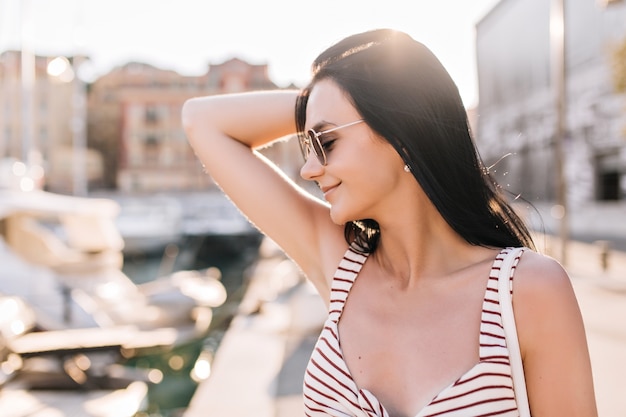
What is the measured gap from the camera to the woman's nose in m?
1.71

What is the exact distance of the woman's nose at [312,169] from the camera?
1711mm

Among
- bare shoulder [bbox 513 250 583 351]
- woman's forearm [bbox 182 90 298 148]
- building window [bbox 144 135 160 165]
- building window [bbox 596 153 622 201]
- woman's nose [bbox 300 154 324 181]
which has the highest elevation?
woman's forearm [bbox 182 90 298 148]

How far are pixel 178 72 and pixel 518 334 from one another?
6464cm

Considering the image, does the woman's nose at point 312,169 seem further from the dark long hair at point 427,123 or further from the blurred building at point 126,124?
the blurred building at point 126,124

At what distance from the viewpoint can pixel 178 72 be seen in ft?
208

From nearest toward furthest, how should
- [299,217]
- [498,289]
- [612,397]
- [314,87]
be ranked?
[498,289]
[314,87]
[299,217]
[612,397]

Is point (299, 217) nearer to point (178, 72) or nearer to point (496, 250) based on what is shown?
point (496, 250)

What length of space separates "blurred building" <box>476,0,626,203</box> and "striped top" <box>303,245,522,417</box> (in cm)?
1832

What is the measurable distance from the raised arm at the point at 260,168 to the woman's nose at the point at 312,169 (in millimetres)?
265

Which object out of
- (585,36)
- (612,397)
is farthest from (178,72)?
(612,397)

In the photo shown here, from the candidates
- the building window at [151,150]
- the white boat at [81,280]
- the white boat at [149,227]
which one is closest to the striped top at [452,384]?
the white boat at [81,280]

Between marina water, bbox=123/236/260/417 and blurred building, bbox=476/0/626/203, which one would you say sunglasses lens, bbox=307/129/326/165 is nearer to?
marina water, bbox=123/236/260/417

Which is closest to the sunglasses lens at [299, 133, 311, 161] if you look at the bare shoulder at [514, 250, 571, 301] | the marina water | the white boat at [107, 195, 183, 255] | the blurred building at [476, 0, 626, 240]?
the bare shoulder at [514, 250, 571, 301]

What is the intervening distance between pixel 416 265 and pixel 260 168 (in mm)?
567
